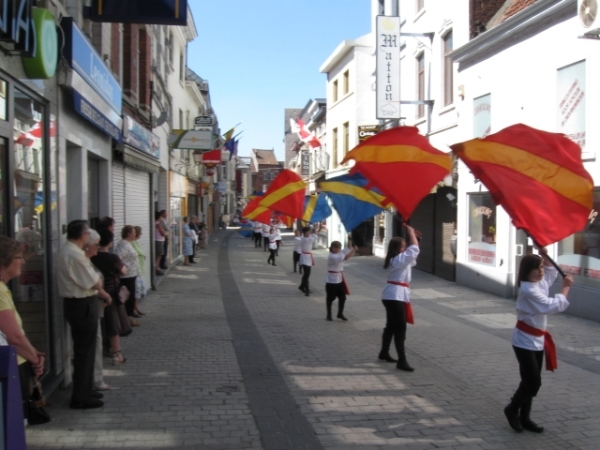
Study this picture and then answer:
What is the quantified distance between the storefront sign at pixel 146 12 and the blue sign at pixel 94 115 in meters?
1.13

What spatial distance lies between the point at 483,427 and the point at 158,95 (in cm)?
1519

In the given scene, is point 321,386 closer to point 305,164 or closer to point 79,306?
point 79,306

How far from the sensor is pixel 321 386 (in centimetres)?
675

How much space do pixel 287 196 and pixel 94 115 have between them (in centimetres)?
491

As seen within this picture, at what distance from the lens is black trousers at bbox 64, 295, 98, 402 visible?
5.88m

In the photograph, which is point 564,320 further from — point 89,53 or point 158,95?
point 158,95

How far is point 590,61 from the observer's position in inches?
428

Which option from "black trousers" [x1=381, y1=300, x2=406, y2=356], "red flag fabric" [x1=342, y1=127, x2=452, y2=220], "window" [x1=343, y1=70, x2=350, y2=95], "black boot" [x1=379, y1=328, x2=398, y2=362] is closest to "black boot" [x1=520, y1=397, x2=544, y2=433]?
"red flag fabric" [x1=342, y1=127, x2=452, y2=220]

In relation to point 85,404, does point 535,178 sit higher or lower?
higher

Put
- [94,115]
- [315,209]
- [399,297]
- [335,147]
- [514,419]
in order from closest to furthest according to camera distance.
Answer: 1. [514,419]
2. [399,297]
3. [94,115]
4. [315,209]
5. [335,147]

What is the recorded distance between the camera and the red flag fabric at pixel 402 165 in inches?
233

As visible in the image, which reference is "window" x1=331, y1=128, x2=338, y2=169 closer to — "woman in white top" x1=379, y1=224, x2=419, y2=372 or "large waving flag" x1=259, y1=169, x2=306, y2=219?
"large waving flag" x1=259, y1=169, x2=306, y2=219

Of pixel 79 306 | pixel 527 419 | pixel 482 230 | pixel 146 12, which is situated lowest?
pixel 527 419

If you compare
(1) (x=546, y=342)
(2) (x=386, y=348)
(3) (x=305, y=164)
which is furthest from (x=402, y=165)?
(3) (x=305, y=164)
